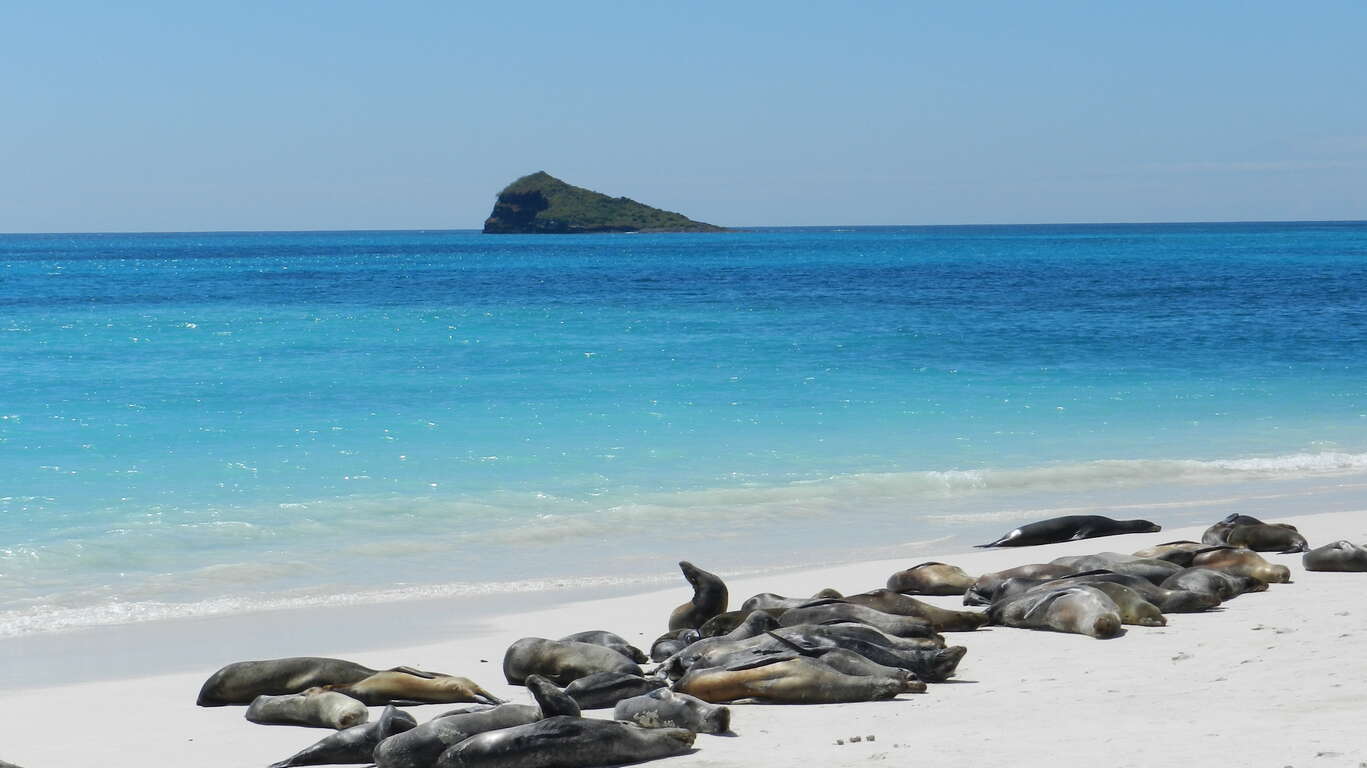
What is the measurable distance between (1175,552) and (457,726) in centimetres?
527

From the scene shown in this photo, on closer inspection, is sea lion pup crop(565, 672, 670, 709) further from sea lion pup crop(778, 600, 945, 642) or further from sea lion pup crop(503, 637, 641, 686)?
sea lion pup crop(778, 600, 945, 642)

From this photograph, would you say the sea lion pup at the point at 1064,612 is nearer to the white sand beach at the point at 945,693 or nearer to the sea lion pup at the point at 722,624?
the white sand beach at the point at 945,693

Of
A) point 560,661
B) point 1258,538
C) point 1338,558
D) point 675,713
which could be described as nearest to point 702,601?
point 560,661

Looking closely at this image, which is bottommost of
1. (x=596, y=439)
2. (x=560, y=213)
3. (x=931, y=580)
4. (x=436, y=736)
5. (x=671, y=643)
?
(x=596, y=439)

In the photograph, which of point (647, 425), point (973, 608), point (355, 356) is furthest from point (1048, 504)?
point (355, 356)

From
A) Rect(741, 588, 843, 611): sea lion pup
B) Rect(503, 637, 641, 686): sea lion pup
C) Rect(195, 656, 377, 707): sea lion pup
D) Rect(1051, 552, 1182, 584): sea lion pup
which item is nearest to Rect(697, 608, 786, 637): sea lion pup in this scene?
Rect(741, 588, 843, 611): sea lion pup

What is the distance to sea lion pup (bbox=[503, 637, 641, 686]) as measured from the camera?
6.23 meters

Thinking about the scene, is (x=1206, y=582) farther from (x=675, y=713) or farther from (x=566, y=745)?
(x=566, y=745)

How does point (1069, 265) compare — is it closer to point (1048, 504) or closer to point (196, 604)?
point (1048, 504)

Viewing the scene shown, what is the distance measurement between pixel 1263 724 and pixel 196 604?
6.37 m

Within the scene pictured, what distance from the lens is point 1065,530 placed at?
10.5 m

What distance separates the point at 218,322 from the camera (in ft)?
114

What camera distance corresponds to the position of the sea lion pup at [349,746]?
512cm

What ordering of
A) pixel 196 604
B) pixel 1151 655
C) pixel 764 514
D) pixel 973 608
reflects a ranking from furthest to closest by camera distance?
pixel 764 514 → pixel 196 604 → pixel 973 608 → pixel 1151 655
